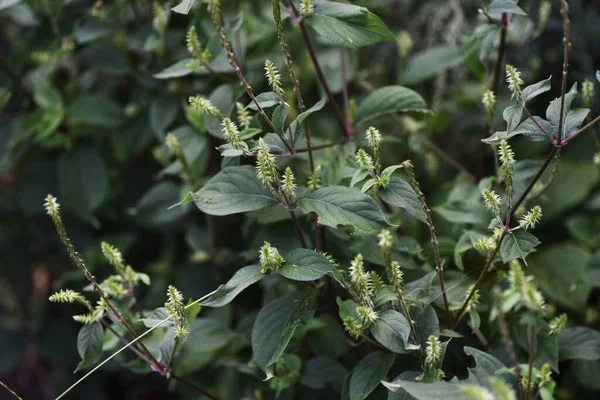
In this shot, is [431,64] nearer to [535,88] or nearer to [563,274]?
[563,274]

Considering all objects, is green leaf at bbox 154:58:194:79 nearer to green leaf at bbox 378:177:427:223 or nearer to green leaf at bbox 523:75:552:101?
green leaf at bbox 378:177:427:223

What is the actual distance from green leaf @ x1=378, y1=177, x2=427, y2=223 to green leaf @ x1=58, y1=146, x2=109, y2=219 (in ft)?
2.95

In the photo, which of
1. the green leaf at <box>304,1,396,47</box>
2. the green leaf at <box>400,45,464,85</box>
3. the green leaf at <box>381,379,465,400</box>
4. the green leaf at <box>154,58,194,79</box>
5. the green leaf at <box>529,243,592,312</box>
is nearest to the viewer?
the green leaf at <box>381,379,465,400</box>

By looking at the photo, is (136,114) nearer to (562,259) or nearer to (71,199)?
(71,199)

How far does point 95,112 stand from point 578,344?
1.14 metres

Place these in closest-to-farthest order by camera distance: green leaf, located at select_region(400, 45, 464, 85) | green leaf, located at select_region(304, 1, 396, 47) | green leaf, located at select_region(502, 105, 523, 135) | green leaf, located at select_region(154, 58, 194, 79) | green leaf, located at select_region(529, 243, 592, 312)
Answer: green leaf, located at select_region(502, 105, 523, 135) < green leaf, located at select_region(304, 1, 396, 47) < green leaf, located at select_region(154, 58, 194, 79) < green leaf, located at select_region(529, 243, 592, 312) < green leaf, located at select_region(400, 45, 464, 85)

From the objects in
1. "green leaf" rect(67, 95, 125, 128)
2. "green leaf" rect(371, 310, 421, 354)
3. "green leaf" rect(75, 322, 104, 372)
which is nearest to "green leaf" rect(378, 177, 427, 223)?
"green leaf" rect(371, 310, 421, 354)

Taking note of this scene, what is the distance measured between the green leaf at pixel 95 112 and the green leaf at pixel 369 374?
0.91 metres

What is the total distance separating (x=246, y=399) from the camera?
1130 millimetres

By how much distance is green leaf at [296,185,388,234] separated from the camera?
83cm

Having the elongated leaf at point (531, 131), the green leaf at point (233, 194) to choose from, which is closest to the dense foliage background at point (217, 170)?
the green leaf at point (233, 194)

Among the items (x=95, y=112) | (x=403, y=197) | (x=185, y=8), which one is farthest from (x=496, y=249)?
(x=95, y=112)

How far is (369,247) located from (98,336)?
0.43 meters

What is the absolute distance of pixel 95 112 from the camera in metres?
1.51
